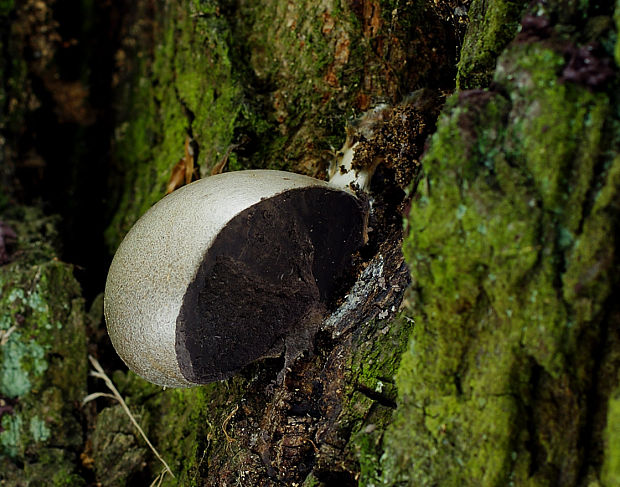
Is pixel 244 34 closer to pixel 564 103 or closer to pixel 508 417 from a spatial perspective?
pixel 564 103

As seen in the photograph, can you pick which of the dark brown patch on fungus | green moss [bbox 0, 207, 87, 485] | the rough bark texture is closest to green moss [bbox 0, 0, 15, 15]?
the rough bark texture

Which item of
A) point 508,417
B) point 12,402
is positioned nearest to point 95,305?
point 12,402

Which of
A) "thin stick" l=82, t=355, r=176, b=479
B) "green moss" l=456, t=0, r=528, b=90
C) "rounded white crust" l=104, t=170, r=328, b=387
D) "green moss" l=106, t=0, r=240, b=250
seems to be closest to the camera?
"green moss" l=456, t=0, r=528, b=90

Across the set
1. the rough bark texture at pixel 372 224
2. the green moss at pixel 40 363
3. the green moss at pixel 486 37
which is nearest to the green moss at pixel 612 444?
the rough bark texture at pixel 372 224

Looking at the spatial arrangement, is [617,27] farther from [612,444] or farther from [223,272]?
[223,272]

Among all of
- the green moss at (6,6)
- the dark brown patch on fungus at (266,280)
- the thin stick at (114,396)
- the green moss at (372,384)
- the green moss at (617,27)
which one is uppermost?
the green moss at (617,27)

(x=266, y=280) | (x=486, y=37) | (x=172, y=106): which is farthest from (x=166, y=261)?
(x=172, y=106)

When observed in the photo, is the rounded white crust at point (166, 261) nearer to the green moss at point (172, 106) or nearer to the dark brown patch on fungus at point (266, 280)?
the dark brown patch on fungus at point (266, 280)

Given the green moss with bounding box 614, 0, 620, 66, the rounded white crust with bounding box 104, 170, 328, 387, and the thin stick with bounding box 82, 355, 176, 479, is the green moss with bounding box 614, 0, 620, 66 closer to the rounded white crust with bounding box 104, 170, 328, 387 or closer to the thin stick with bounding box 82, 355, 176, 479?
the rounded white crust with bounding box 104, 170, 328, 387
